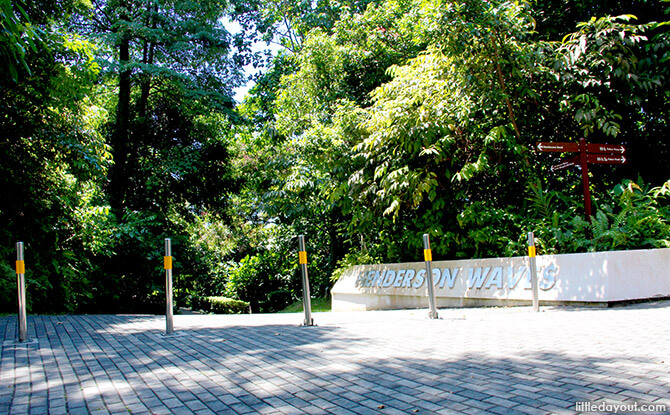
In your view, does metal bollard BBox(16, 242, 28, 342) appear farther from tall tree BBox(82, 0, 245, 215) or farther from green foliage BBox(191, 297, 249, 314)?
tall tree BBox(82, 0, 245, 215)

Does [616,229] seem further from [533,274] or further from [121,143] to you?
[121,143]

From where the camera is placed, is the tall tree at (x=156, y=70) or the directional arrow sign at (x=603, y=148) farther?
the tall tree at (x=156, y=70)

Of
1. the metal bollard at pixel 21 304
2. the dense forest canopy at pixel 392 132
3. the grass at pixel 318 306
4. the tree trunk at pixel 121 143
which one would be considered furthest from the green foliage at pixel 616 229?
the tree trunk at pixel 121 143

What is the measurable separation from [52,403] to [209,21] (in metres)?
22.2

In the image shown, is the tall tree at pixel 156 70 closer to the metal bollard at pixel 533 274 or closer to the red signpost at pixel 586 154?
the red signpost at pixel 586 154

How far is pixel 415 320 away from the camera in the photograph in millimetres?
7695

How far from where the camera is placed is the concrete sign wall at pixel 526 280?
317 inches

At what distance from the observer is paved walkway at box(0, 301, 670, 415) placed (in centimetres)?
322

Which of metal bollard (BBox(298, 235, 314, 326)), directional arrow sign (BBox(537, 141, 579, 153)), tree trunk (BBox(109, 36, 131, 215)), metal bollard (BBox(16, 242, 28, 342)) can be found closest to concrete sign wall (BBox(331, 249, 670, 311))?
directional arrow sign (BBox(537, 141, 579, 153))

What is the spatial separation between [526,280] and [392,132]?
176 inches

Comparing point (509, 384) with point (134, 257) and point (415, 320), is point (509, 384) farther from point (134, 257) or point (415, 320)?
point (134, 257)

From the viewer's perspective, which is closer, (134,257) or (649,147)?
(649,147)

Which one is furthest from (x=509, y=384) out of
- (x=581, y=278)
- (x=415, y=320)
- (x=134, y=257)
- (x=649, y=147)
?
(x=134, y=257)

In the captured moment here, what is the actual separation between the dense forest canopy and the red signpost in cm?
39
